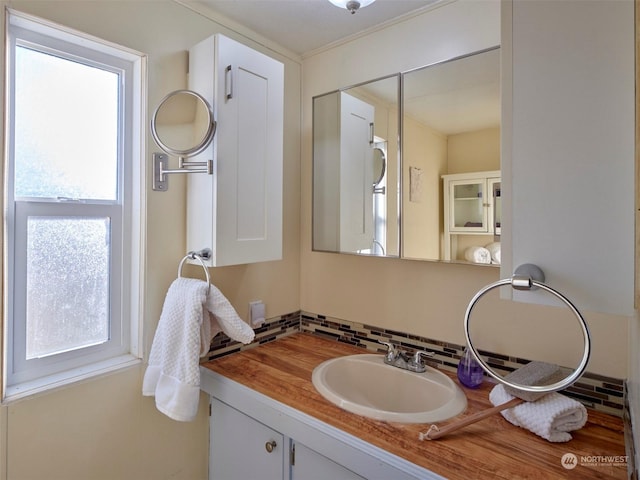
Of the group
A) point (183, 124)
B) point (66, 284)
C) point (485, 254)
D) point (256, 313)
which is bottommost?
point (256, 313)

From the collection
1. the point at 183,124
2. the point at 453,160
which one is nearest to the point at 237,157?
the point at 183,124

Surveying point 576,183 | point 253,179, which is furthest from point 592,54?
point 253,179

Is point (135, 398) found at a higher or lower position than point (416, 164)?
lower

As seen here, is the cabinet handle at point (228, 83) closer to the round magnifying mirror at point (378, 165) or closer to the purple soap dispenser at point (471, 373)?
the round magnifying mirror at point (378, 165)

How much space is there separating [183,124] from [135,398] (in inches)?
40.5

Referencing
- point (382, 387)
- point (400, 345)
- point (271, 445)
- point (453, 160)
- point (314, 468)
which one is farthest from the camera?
point (400, 345)

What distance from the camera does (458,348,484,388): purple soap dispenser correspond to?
1.18 metres

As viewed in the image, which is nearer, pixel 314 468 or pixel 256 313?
pixel 314 468

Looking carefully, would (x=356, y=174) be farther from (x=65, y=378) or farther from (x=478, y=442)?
(x=65, y=378)

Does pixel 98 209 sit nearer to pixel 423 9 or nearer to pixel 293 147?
pixel 293 147

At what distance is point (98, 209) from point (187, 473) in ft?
3.62

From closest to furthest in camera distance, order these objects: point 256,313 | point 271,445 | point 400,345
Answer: point 271,445 → point 400,345 → point 256,313

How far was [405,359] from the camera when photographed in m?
1.33

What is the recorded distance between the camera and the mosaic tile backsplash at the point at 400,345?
1.06m
